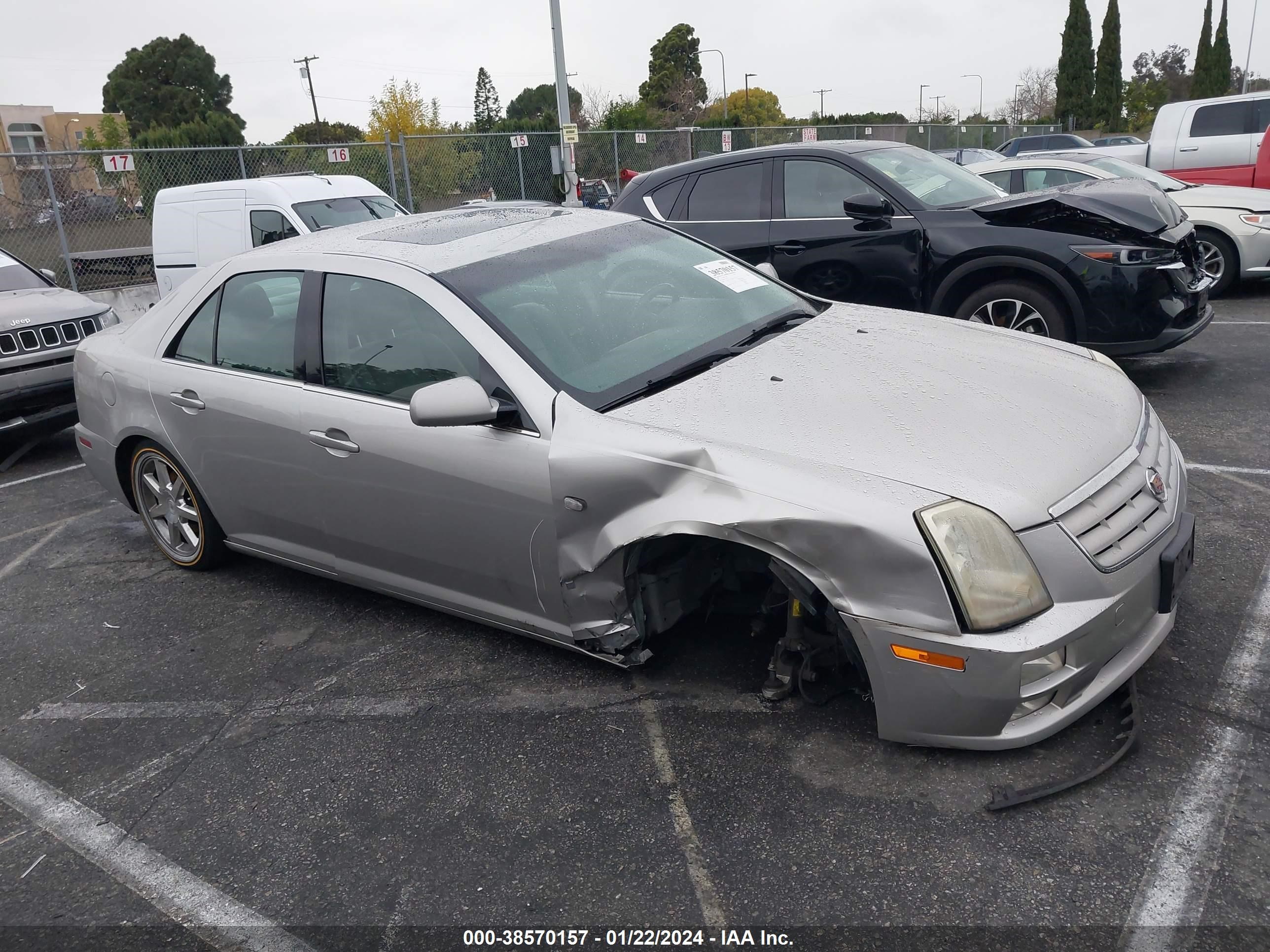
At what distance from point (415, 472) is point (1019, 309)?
4.40 m

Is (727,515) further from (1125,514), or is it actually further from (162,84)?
(162,84)

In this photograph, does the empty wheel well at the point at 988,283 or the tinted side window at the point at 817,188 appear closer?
the empty wheel well at the point at 988,283

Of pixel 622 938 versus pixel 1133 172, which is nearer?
pixel 622 938

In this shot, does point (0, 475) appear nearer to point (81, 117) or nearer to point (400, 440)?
point (400, 440)

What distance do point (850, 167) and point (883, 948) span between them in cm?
559

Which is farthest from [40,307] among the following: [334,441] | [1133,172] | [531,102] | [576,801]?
[531,102]

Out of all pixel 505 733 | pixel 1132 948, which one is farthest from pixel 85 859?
pixel 1132 948

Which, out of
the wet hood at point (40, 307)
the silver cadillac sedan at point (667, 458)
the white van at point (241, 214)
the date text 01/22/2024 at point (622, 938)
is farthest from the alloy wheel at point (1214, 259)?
the wet hood at point (40, 307)

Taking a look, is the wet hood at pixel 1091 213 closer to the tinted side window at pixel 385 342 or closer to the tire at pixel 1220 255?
the tire at pixel 1220 255

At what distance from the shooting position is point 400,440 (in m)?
3.57

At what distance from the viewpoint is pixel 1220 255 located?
31.2 feet

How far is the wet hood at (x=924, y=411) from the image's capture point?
2750 mm

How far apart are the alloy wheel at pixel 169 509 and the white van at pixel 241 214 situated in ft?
19.6

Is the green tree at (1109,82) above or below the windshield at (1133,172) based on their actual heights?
above
